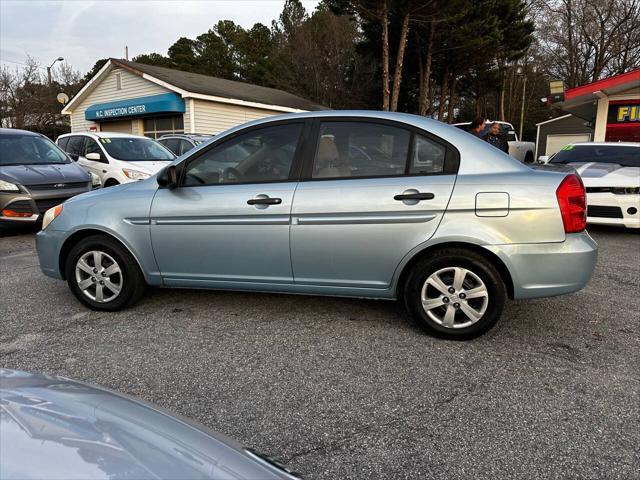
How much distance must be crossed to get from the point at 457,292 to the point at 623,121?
14211mm

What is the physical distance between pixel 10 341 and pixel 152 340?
3.46 feet

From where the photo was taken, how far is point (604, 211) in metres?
7.59

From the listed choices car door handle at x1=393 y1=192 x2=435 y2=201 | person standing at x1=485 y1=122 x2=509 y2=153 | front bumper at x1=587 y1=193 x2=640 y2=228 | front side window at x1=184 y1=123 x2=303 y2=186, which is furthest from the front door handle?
person standing at x1=485 y1=122 x2=509 y2=153

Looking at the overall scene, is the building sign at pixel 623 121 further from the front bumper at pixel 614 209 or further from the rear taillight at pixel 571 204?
the rear taillight at pixel 571 204

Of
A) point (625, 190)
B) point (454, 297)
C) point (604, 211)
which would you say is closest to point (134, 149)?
point (454, 297)

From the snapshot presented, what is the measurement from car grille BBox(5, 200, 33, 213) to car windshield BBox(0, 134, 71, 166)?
3.33ft

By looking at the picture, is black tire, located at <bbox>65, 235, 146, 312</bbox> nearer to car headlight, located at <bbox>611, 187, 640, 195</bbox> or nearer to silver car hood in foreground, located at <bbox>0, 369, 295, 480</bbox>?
silver car hood in foreground, located at <bbox>0, 369, 295, 480</bbox>

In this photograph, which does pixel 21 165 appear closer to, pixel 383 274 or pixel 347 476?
pixel 383 274

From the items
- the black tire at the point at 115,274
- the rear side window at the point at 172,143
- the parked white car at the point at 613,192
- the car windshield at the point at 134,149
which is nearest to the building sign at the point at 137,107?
the rear side window at the point at 172,143

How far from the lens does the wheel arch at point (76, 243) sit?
3.97m

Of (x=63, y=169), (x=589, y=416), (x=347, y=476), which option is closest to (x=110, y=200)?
(x=347, y=476)

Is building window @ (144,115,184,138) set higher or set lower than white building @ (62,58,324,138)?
lower

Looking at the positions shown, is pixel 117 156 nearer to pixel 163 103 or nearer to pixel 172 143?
pixel 172 143

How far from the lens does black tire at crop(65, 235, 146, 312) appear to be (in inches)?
157
